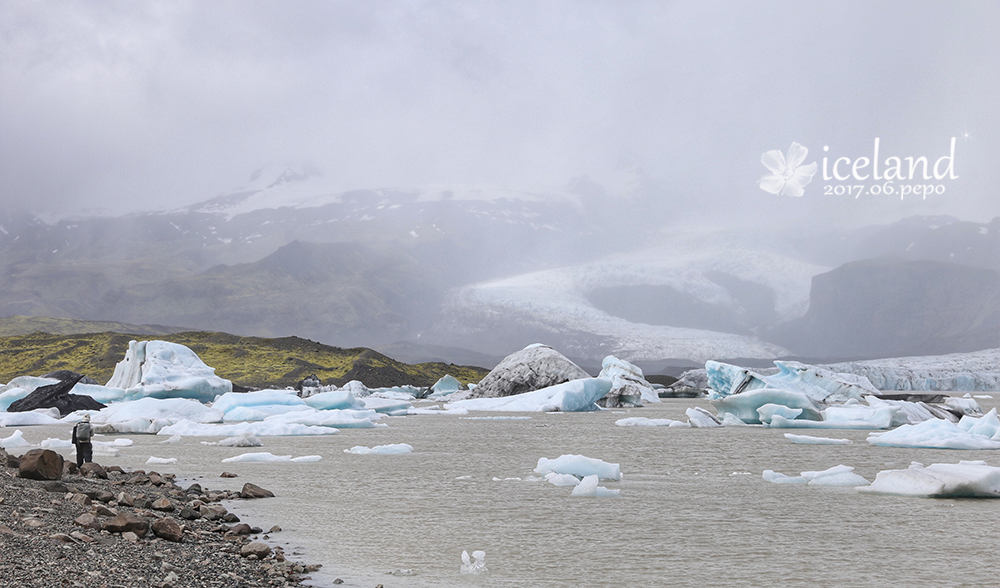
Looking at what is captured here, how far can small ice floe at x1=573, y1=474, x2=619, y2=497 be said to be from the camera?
298 inches

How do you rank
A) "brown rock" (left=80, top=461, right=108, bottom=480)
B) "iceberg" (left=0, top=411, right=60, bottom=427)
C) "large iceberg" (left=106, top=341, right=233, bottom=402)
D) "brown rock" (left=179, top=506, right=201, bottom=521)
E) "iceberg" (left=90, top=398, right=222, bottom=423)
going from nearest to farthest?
"brown rock" (left=179, top=506, right=201, bottom=521) < "brown rock" (left=80, top=461, right=108, bottom=480) < "iceberg" (left=90, top=398, right=222, bottom=423) < "iceberg" (left=0, top=411, right=60, bottom=427) < "large iceberg" (left=106, top=341, right=233, bottom=402)

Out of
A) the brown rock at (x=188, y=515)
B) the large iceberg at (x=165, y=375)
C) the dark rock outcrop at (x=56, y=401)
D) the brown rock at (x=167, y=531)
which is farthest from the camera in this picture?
the large iceberg at (x=165, y=375)

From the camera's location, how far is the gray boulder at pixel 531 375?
3319cm

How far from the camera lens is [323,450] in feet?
44.0

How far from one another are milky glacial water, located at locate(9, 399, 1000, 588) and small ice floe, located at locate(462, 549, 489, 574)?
75mm

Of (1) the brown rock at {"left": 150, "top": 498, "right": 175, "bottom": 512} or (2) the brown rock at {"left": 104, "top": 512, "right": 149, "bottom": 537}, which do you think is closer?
(2) the brown rock at {"left": 104, "top": 512, "right": 149, "bottom": 537}

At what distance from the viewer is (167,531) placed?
5.10 meters

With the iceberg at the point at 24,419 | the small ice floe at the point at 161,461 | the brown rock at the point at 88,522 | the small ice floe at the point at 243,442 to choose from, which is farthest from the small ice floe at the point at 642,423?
the iceberg at the point at 24,419

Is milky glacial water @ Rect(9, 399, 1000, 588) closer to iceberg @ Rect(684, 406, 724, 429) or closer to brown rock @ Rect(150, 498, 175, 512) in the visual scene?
brown rock @ Rect(150, 498, 175, 512)

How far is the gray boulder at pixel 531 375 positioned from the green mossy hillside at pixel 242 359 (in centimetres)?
2669

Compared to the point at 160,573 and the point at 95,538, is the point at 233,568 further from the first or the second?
the point at 95,538

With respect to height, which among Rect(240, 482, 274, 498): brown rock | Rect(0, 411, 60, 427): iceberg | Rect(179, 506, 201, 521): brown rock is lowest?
Rect(0, 411, 60, 427): iceberg

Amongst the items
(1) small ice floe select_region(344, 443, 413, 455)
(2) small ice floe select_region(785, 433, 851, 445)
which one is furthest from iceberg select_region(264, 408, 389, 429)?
(2) small ice floe select_region(785, 433, 851, 445)

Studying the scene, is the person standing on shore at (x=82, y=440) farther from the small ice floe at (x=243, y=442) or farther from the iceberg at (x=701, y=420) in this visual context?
the iceberg at (x=701, y=420)
